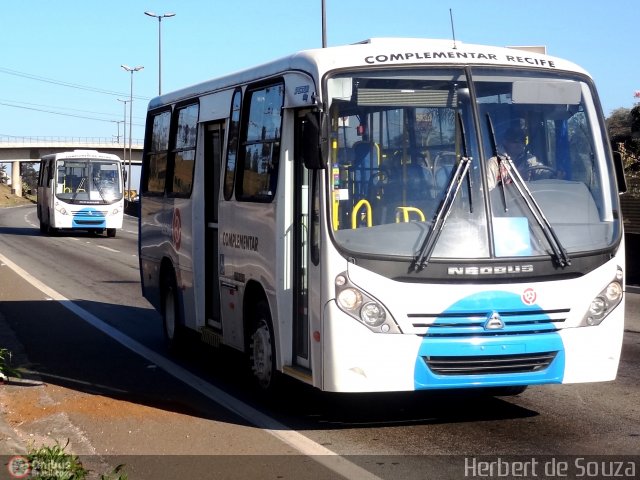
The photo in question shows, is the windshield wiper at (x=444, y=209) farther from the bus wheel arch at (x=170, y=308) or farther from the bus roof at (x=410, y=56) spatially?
the bus wheel arch at (x=170, y=308)

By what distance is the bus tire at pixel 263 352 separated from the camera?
8953 millimetres

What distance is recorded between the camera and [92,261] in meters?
27.8

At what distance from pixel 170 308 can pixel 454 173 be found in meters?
5.53

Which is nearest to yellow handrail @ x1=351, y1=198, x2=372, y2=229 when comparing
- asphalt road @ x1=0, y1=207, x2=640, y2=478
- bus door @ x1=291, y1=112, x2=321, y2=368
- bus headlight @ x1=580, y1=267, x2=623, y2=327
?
bus door @ x1=291, y1=112, x2=321, y2=368

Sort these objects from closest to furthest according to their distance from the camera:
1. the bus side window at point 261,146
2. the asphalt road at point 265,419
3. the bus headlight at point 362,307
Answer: the asphalt road at point 265,419 → the bus headlight at point 362,307 → the bus side window at point 261,146

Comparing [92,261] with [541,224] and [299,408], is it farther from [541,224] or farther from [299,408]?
[541,224]

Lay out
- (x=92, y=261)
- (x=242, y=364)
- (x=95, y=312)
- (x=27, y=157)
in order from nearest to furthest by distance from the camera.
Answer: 1. (x=242, y=364)
2. (x=95, y=312)
3. (x=92, y=261)
4. (x=27, y=157)

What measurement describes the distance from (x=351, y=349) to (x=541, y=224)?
67.5 inches

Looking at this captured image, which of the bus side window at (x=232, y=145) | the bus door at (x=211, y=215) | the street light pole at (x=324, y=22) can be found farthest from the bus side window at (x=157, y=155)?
the street light pole at (x=324, y=22)

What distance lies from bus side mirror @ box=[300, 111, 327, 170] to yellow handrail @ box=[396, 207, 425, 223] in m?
0.66

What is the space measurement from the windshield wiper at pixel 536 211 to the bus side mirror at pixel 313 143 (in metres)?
1.35

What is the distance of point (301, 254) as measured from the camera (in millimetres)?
8391

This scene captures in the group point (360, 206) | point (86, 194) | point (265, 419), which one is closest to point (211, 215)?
point (265, 419)

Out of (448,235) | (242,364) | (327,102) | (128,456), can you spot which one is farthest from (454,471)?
(242,364)
